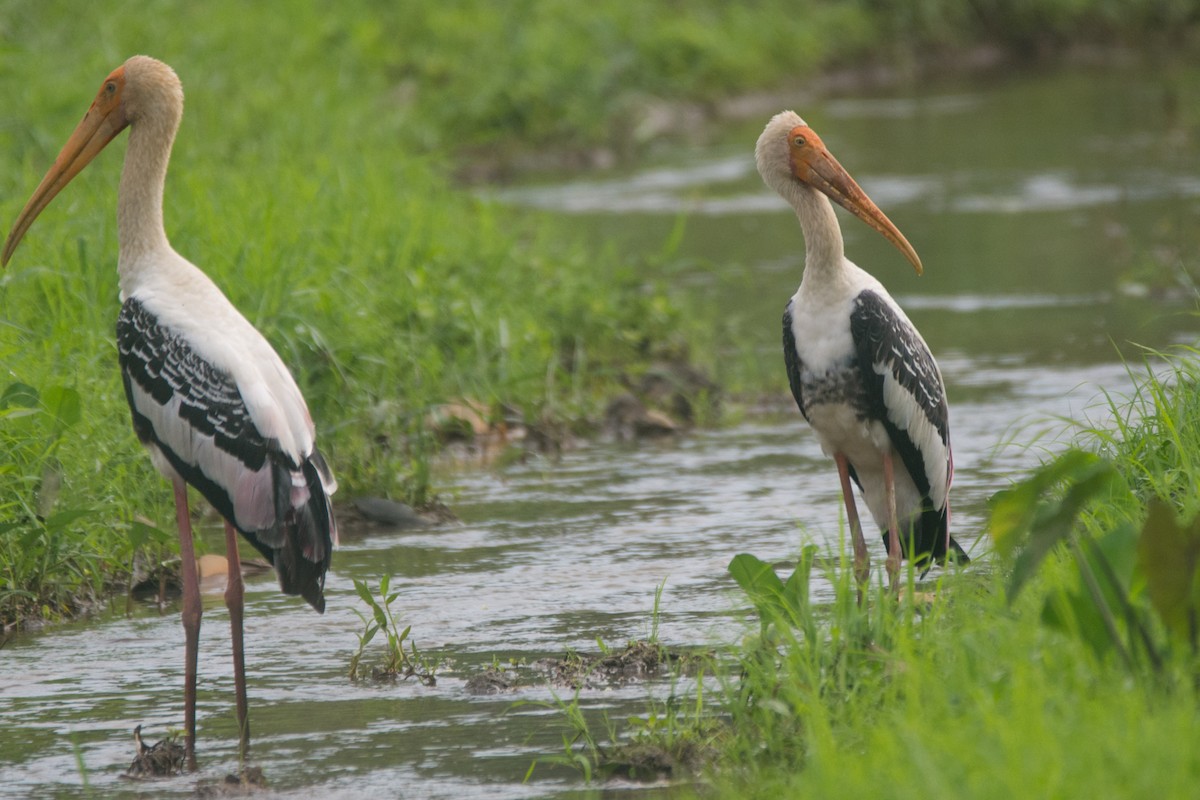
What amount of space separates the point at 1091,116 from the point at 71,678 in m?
14.9

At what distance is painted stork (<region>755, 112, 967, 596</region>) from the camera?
542cm

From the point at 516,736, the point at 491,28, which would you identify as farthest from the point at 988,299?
the point at 491,28

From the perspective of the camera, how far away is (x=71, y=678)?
17.7 feet

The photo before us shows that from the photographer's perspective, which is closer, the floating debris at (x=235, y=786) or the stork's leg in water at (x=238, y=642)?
the floating debris at (x=235, y=786)

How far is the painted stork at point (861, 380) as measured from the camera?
5.42 metres

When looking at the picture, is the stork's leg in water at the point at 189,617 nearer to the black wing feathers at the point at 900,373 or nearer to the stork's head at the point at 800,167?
the black wing feathers at the point at 900,373

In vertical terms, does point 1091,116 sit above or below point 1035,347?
above

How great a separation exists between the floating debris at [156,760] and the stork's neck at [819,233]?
7.66 ft

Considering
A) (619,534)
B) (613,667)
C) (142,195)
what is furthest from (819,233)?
(142,195)

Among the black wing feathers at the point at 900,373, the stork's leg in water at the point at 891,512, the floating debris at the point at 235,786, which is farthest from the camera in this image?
the stork's leg in water at the point at 891,512

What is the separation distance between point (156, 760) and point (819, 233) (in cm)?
252

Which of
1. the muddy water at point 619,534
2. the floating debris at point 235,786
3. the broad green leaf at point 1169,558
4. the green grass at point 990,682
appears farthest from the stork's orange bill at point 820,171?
the floating debris at point 235,786

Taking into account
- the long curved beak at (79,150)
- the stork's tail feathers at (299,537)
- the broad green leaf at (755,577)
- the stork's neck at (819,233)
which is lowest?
the broad green leaf at (755,577)

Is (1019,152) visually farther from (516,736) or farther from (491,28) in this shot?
(516,736)
